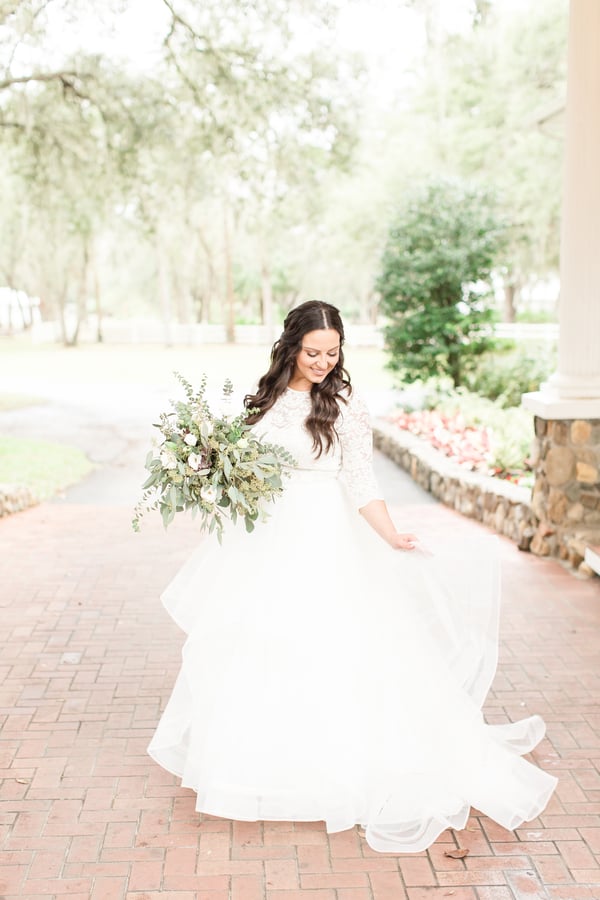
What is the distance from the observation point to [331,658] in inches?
120

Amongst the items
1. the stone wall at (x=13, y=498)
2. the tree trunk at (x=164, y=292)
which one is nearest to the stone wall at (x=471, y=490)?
the stone wall at (x=13, y=498)

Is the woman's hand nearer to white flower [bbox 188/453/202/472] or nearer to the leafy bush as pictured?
white flower [bbox 188/453/202/472]

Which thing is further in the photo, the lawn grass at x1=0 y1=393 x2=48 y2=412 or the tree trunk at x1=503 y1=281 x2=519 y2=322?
the tree trunk at x1=503 y1=281 x2=519 y2=322

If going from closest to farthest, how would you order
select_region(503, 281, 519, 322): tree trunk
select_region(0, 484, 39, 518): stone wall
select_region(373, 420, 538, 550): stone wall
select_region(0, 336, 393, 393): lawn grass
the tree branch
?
select_region(373, 420, 538, 550): stone wall, select_region(0, 484, 39, 518): stone wall, the tree branch, select_region(0, 336, 393, 393): lawn grass, select_region(503, 281, 519, 322): tree trunk

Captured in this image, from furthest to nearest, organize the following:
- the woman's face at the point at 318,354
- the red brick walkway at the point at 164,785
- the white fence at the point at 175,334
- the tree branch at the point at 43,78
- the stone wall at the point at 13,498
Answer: the white fence at the point at 175,334
the tree branch at the point at 43,78
the stone wall at the point at 13,498
the woman's face at the point at 318,354
the red brick walkway at the point at 164,785

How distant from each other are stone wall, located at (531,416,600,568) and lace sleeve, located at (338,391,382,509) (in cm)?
312

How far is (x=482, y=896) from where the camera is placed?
2646 mm

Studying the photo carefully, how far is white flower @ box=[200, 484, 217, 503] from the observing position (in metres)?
2.91

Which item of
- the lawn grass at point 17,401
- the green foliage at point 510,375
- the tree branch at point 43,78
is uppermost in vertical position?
the tree branch at point 43,78

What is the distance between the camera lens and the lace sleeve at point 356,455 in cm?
319

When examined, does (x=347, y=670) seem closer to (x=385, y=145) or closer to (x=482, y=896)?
(x=482, y=896)

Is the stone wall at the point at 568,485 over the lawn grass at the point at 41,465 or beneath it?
over

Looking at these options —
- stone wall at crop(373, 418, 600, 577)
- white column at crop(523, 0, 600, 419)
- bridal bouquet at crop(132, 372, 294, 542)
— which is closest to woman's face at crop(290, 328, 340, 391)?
bridal bouquet at crop(132, 372, 294, 542)

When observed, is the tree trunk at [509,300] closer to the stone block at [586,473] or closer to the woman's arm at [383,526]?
the stone block at [586,473]
